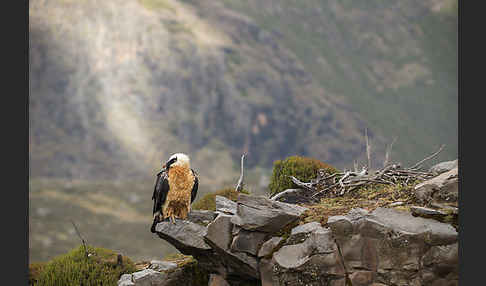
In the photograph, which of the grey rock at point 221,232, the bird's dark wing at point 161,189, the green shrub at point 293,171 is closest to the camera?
the grey rock at point 221,232

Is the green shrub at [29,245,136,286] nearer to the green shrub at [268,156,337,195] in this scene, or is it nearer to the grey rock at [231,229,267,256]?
the green shrub at [268,156,337,195]

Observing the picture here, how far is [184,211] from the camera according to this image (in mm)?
14297

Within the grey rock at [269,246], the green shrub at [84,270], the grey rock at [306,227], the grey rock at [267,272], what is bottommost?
the green shrub at [84,270]

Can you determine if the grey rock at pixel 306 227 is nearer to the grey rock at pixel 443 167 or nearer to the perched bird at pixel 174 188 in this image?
the perched bird at pixel 174 188

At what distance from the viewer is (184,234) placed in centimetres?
1385

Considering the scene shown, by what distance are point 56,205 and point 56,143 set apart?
55.5 m

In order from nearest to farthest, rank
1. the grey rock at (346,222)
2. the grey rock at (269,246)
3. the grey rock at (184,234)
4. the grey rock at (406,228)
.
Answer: the grey rock at (406,228), the grey rock at (346,222), the grey rock at (269,246), the grey rock at (184,234)

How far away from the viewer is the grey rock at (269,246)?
40.6ft

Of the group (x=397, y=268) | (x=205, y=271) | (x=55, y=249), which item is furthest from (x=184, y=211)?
(x=55, y=249)

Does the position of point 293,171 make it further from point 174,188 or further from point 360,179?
point 174,188

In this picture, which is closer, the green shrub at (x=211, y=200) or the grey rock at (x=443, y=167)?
the grey rock at (x=443, y=167)

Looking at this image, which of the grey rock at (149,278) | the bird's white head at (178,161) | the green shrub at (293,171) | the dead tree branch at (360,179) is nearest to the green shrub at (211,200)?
the green shrub at (293,171)

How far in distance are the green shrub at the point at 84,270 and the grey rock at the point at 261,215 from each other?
6.38 meters

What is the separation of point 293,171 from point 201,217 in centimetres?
438
